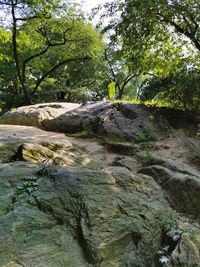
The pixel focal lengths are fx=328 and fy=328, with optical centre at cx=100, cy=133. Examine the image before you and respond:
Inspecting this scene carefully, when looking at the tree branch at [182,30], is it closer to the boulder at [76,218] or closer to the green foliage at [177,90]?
the green foliage at [177,90]

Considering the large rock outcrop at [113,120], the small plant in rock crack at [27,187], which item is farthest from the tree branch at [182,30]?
the small plant in rock crack at [27,187]

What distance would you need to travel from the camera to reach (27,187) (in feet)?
15.3

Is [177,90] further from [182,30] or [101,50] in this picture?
[101,50]

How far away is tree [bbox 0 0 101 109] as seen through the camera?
54.9 ft

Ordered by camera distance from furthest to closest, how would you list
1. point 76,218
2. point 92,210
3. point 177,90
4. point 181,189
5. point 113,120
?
point 177,90 → point 113,120 → point 181,189 → point 92,210 → point 76,218

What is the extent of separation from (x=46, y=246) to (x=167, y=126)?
6453 mm

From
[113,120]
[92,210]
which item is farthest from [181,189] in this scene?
[113,120]

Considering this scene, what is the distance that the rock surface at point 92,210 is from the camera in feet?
12.4

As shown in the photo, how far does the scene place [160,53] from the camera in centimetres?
1139

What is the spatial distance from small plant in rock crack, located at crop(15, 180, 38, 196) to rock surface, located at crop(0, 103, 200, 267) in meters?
0.01

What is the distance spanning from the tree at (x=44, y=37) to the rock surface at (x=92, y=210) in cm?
1121

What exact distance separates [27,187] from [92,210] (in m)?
1.02

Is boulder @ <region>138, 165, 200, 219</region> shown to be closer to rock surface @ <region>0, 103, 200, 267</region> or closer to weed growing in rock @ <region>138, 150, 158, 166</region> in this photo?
rock surface @ <region>0, 103, 200, 267</region>

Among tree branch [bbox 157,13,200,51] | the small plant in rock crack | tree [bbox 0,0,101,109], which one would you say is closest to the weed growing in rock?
the small plant in rock crack
